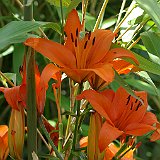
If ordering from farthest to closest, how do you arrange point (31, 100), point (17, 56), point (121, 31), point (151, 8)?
point (17, 56) → point (121, 31) → point (31, 100) → point (151, 8)

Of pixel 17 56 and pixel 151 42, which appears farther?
pixel 17 56

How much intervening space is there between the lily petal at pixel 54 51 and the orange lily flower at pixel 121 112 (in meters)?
0.04

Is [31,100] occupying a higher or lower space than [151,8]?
lower

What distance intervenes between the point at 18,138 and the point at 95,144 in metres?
0.09

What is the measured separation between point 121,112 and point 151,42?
0.08 m

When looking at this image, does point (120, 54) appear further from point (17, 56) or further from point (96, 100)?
point (17, 56)

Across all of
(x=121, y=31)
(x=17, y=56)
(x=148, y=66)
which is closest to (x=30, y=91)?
(x=148, y=66)

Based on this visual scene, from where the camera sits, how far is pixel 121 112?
54 cm

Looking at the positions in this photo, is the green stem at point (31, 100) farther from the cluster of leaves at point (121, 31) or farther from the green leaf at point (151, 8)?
the green leaf at point (151, 8)

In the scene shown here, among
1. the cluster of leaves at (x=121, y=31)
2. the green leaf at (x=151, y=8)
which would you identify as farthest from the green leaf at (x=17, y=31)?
the green leaf at (x=151, y=8)

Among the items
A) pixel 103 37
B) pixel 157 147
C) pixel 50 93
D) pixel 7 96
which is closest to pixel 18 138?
pixel 7 96

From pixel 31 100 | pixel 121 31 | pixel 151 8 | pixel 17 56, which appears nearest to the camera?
pixel 151 8

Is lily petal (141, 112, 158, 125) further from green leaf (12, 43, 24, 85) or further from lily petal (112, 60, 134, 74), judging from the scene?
green leaf (12, 43, 24, 85)

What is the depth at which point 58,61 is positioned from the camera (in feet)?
1.58
